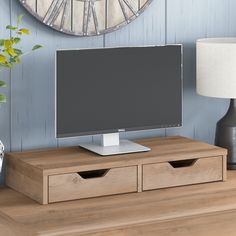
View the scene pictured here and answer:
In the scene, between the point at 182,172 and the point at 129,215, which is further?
the point at 182,172

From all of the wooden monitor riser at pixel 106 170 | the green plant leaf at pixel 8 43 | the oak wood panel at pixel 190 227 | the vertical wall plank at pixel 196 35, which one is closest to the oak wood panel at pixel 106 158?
the wooden monitor riser at pixel 106 170

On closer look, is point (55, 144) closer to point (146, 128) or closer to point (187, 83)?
point (146, 128)

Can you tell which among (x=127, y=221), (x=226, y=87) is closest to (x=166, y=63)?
(x=226, y=87)

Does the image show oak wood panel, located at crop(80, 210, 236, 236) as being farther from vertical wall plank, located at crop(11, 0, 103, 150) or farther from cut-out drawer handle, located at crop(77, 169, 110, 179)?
vertical wall plank, located at crop(11, 0, 103, 150)

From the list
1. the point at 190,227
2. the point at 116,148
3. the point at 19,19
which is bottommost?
the point at 190,227

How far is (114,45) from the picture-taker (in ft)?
11.7

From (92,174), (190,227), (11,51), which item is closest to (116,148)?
(92,174)

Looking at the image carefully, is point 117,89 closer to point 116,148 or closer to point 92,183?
point 116,148

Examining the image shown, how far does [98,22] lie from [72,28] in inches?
4.7

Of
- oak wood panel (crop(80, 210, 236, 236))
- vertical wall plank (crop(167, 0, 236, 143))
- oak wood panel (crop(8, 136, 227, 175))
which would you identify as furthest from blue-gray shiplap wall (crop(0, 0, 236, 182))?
oak wood panel (crop(80, 210, 236, 236))

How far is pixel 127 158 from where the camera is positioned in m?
3.29

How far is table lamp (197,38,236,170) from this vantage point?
3.50 meters

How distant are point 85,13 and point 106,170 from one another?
2.21 ft

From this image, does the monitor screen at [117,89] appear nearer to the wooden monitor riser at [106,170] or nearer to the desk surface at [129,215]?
the wooden monitor riser at [106,170]
